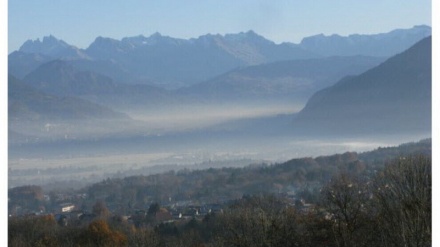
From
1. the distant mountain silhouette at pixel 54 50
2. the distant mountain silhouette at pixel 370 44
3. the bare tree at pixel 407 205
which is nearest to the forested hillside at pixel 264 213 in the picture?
the bare tree at pixel 407 205

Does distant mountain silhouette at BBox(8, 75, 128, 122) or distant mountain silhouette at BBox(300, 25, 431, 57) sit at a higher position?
distant mountain silhouette at BBox(300, 25, 431, 57)

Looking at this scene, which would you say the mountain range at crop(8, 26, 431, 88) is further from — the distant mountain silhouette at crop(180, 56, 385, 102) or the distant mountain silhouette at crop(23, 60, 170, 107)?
the distant mountain silhouette at crop(180, 56, 385, 102)

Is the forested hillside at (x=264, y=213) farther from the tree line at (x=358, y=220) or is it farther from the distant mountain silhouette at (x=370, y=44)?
the distant mountain silhouette at (x=370, y=44)

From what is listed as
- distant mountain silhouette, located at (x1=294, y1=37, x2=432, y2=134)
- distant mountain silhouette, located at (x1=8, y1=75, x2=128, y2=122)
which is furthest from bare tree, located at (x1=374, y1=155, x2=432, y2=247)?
distant mountain silhouette, located at (x1=8, y1=75, x2=128, y2=122)

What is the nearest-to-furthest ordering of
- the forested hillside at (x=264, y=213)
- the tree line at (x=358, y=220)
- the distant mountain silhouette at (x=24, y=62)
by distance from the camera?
the tree line at (x=358, y=220)
the forested hillside at (x=264, y=213)
the distant mountain silhouette at (x=24, y=62)

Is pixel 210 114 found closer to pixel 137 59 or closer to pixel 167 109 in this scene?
pixel 167 109

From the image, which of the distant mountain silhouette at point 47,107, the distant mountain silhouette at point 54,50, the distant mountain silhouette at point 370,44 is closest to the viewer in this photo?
the distant mountain silhouette at point 47,107

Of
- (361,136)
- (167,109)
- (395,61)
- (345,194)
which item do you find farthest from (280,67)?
(345,194)

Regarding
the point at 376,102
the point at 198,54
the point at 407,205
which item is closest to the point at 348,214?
the point at 407,205
